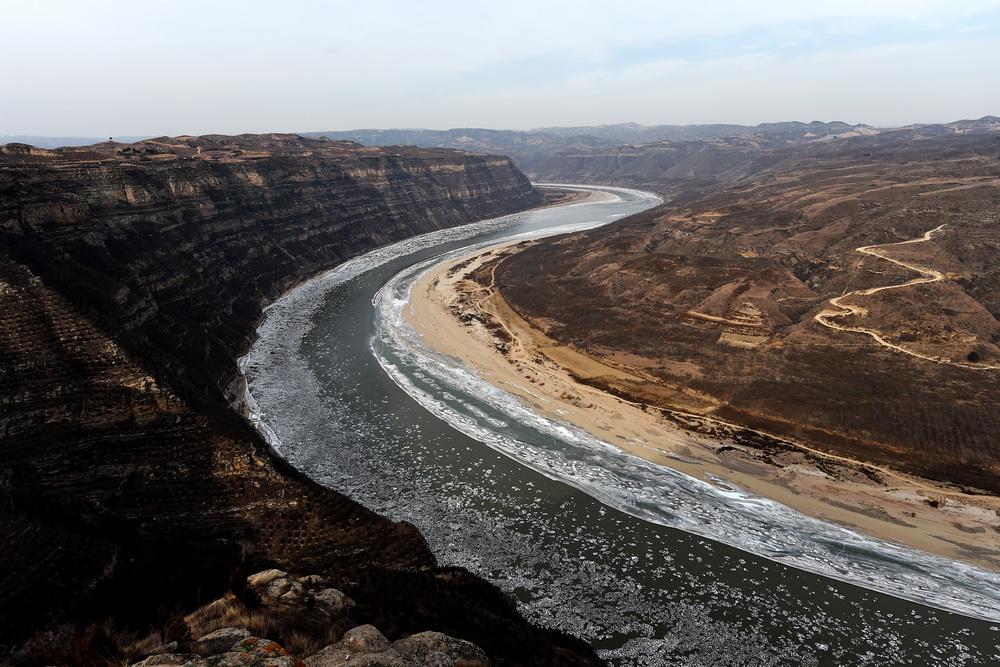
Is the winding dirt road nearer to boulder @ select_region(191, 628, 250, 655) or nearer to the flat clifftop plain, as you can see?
the flat clifftop plain

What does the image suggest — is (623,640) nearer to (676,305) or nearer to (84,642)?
(84,642)

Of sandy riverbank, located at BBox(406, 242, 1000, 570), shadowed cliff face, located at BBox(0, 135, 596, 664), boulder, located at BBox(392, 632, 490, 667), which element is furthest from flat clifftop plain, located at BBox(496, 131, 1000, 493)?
boulder, located at BBox(392, 632, 490, 667)

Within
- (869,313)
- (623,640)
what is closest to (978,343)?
(869,313)

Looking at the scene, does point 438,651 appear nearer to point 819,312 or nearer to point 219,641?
point 219,641

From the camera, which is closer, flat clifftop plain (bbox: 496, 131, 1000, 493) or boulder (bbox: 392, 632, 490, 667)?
boulder (bbox: 392, 632, 490, 667)

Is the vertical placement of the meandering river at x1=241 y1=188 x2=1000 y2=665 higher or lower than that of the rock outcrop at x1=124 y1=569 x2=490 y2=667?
lower
